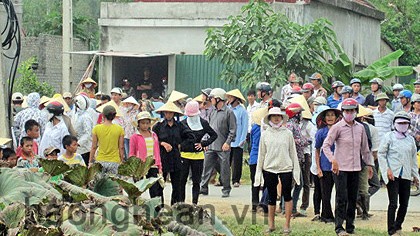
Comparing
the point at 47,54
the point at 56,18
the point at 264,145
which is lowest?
the point at 264,145

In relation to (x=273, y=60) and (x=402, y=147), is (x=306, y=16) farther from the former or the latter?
(x=402, y=147)

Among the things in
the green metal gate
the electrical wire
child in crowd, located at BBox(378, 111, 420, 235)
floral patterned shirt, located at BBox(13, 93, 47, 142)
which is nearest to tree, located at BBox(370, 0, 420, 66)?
the green metal gate

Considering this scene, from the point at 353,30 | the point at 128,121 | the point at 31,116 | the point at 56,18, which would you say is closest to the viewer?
the point at 31,116

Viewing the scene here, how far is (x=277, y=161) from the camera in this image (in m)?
12.5

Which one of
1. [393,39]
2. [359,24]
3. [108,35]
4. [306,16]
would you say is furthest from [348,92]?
[393,39]

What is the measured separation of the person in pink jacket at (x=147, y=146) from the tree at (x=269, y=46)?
7.76 m

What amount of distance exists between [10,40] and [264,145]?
364 centimetres

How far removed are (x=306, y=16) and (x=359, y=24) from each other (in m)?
5.39

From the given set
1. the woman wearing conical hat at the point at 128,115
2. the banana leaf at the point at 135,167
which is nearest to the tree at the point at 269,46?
the woman wearing conical hat at the point at 128,115

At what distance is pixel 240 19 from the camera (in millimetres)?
22078

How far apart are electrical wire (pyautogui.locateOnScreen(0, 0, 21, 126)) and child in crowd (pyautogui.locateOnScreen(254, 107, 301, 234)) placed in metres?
3.40

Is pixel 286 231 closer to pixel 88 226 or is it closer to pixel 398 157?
pixel 398 157

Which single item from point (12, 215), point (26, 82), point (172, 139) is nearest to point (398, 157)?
point (172, 139)

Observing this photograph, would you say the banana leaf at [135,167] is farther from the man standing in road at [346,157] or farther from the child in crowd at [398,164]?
the child in crowd at [398,164]
